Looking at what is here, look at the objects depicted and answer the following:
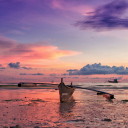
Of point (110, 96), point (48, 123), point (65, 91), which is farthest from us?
point (110, 96)

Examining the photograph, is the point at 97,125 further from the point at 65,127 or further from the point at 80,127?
the point at 65,127

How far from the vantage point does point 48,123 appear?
13297 millimetres

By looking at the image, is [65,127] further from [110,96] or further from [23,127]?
[110,96]

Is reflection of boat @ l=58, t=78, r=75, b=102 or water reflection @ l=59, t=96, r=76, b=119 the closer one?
water reflection @ l=59, t=96, r=76, b=119

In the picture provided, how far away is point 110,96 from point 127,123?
21153 millimetres

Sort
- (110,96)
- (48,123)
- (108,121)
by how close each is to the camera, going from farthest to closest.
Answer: (110,96), (108,121), (48,123)

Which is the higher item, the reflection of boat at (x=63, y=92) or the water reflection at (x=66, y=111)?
the reflection of boat at (x=63, y=92)

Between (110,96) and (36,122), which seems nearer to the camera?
(36,122)

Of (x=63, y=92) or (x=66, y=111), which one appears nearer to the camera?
(x=66, y=111)

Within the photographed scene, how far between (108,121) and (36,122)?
5.69m

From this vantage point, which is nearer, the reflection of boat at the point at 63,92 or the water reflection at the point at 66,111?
the water reflection at the point at 66,111

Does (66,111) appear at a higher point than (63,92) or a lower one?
lower

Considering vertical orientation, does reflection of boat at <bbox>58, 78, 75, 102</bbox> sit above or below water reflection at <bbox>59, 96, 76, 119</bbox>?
above

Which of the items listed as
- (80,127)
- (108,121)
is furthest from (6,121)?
(108,121)
